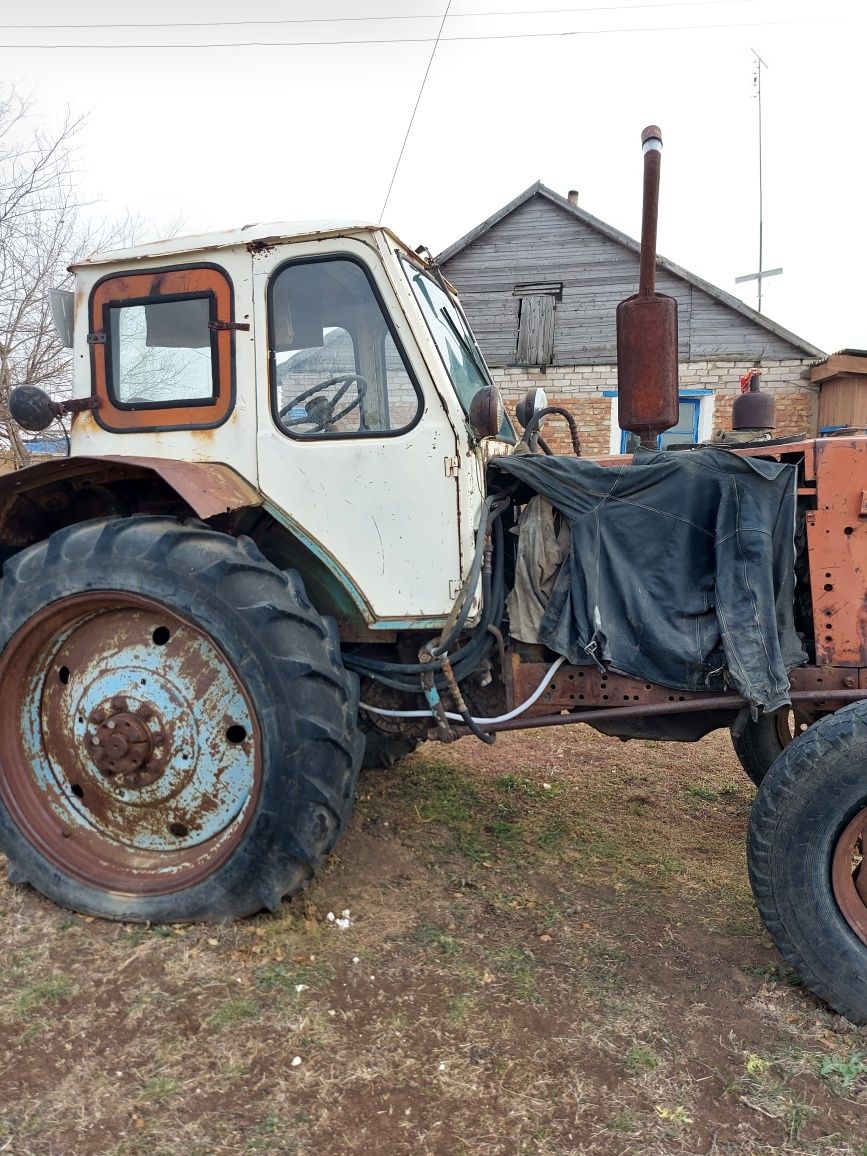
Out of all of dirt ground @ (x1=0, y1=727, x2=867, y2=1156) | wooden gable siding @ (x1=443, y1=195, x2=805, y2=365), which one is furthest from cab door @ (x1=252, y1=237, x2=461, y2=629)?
wooden gable siding @ (x1=443, y1=195, x2=805, y2=365)

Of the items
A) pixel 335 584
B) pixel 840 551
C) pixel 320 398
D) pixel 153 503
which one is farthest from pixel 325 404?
pixel 840 551

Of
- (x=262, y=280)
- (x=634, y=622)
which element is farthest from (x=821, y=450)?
(x=262, y=280)

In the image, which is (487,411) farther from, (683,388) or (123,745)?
(683,388)

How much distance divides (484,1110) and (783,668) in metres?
1.49

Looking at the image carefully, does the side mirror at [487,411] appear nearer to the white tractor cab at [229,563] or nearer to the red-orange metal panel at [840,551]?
the white tractor cab at [229,563]

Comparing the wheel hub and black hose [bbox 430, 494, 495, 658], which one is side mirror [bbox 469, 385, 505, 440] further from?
the wheel hub

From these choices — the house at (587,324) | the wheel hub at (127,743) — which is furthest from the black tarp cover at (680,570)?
the house at (587,324)

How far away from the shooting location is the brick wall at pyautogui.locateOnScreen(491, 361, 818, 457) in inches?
520

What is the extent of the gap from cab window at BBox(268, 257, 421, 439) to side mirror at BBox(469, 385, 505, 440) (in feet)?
0.77

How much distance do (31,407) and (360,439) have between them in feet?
4.04

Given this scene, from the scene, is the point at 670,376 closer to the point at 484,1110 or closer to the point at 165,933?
the point at 484,1110

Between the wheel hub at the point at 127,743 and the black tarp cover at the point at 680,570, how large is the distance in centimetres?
137

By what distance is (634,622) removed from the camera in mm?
2578

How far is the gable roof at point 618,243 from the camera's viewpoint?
43.0 ft
